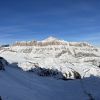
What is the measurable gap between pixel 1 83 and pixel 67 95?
92.7 ft

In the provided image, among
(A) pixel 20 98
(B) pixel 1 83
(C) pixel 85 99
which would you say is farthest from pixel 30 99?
(C) pixel 85 99

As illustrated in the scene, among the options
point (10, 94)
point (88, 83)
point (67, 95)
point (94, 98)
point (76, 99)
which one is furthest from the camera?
point (88, 83)

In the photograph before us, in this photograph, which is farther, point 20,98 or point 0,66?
point 0,66

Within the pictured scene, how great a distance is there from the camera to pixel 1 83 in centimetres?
8806

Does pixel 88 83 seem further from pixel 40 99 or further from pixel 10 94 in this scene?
pixel 10 94

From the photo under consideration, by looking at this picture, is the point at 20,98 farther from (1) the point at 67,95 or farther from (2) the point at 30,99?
(1) the point at 67,95

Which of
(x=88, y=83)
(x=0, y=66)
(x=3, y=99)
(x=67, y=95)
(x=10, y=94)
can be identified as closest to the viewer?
(x=3, y=99)

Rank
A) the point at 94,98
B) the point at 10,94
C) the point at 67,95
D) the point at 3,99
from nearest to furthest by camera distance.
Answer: the point at 3,99, the point at 10,94, the point at 94,98, the point at 67,95

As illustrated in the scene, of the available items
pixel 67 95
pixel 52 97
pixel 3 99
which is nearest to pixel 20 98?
pixel 3 99

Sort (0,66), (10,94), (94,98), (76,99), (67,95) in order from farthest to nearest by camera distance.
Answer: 1. (0,66)
2. (67,95)
3. (76,99)
4. (94,98)
5. (10,94)

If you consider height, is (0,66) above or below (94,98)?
above

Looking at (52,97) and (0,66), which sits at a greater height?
(0,66)

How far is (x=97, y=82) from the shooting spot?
13050cm

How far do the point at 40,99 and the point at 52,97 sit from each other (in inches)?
378
